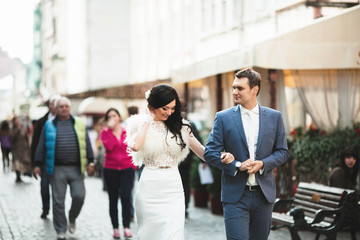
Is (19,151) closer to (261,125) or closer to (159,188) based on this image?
(159,188)

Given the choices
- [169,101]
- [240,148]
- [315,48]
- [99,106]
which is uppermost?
[315,48]

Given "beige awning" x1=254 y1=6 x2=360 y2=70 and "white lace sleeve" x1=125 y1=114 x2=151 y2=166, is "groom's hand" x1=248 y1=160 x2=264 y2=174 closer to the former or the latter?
"white lace sleeve" x1=125 y1=114 x2=151 y2=166

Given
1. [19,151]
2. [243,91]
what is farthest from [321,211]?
[19,151]

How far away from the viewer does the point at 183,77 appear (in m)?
13.8

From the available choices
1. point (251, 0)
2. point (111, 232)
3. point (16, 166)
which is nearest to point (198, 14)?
point (251, 0)

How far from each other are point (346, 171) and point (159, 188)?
4628mm

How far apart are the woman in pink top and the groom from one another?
4113mm

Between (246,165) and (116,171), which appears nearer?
(246,165)

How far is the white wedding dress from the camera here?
19.5ft

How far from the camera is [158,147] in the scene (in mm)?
6086

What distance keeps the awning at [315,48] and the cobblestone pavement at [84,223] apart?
270 cm

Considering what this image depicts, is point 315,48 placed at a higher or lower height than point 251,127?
higher

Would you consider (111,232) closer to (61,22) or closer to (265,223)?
(265,223)

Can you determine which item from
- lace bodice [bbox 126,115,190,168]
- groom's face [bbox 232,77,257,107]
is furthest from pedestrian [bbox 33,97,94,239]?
groom's face [bbox 232,77,257,107]
